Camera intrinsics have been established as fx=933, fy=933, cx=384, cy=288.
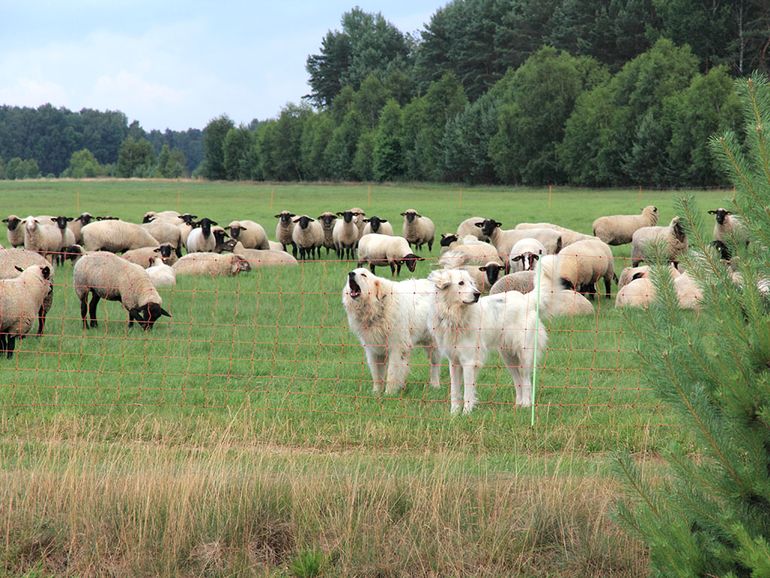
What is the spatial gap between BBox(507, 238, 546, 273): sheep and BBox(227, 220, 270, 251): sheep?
33.0 ft

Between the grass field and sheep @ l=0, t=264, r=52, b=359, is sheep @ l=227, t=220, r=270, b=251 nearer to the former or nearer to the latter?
the grass field

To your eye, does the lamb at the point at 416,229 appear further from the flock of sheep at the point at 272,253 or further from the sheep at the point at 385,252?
the sheep at the point at 385,252

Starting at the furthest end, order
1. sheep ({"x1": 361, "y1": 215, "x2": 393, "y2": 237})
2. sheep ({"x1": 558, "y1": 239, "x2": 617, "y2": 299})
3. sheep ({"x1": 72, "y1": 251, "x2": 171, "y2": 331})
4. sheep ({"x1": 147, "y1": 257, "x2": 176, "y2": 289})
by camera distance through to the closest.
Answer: sheep ({"x1": 361, "y1": 215, "x2": 393, "y2": 237}), sheep ({"x1": 147, "y1": 257, "x2": 176, "y2": 289}), sheep ({"x1": 558, "y1": 239, "x2": 617, "y2": 299}), sheep ({"x1": 72, "y1": 251, "x2": 171, "y2": 331})

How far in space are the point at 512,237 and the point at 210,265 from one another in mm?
7607

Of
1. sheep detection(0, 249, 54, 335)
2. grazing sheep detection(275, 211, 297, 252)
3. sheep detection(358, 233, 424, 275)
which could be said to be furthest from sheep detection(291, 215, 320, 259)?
sheep detection(0, 249, 54, 335)

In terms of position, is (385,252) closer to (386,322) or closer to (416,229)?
(416,229)

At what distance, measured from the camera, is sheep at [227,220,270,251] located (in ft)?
87.6

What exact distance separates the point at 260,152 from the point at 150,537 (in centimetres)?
10694

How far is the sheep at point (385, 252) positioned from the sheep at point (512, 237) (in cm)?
225

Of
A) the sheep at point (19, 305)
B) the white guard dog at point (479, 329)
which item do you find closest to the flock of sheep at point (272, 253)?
the sheep at point (19, 305)

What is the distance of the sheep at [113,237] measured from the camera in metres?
24.1

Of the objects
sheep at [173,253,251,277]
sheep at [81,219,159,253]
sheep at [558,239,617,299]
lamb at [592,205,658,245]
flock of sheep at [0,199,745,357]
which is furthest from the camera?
lamb at [592,205,658,245]

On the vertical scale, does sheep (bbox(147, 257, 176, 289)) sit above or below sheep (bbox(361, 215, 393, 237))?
below

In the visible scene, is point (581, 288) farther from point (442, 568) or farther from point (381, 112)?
point (381, 112)
